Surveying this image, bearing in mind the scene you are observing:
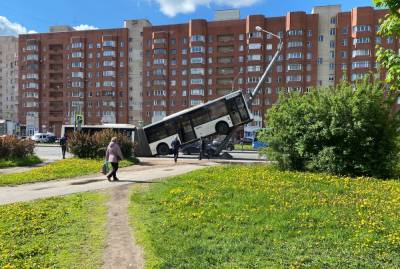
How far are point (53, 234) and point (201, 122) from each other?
21806 mm

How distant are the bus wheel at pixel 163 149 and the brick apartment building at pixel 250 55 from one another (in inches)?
2135

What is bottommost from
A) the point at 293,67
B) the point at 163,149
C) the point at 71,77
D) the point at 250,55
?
the point at 163,149

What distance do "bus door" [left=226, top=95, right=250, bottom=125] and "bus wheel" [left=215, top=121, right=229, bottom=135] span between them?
2.38ft

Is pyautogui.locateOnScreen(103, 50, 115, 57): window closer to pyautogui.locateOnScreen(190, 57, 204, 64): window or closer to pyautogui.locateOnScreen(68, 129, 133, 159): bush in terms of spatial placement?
pyautogui.locateOnScreen(190, 57, 204, 64): window

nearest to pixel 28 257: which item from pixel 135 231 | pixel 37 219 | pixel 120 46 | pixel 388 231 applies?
pixel 135 231

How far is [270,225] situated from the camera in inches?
287

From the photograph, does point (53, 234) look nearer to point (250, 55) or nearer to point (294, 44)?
point (294, 44)

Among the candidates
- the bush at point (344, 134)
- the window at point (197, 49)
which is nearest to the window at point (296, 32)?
the window at point (197, 49)

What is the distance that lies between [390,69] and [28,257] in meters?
5.29

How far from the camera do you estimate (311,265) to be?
5.35m

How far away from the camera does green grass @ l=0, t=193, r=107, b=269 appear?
585 cm

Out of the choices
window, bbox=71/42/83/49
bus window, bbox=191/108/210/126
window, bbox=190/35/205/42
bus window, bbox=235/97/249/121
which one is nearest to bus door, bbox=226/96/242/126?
bus window, bbox=235/97/249/121

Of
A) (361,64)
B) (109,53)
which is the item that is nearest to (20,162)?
(361,64)

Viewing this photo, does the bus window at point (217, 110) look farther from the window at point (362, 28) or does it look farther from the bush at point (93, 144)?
the window at point (362, 28)
